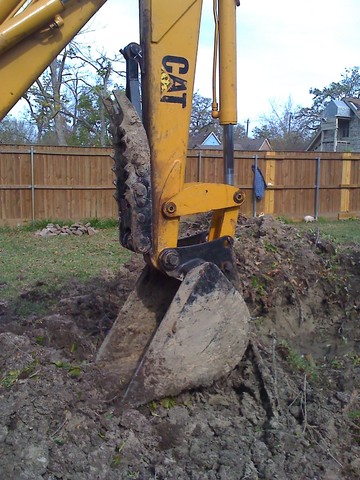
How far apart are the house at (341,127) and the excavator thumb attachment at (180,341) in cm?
3168

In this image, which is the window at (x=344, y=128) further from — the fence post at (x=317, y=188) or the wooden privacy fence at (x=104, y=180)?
the fence post at (x=317, y=188)

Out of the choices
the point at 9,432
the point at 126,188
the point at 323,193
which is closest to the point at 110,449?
the point at 9,432

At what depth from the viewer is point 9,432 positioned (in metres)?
2.98

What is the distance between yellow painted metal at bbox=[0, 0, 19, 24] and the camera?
290cm

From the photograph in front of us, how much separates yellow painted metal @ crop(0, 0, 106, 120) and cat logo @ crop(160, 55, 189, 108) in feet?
1.89

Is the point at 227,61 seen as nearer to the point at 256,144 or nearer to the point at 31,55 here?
the point at 31,55

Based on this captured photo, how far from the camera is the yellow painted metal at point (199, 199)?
347 cm

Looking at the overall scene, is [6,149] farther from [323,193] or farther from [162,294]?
[162,294]

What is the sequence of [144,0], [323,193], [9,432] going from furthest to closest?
1. [323,193]
2. [144,0]
3. [9,432]

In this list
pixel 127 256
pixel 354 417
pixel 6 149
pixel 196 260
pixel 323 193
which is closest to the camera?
pixel 196 260

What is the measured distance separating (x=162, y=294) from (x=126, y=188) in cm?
92

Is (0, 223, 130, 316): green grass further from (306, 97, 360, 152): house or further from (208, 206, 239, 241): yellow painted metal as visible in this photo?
(306, 97, 360, 152): house

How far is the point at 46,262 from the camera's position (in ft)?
30.2

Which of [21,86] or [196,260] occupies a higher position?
[21,86]
